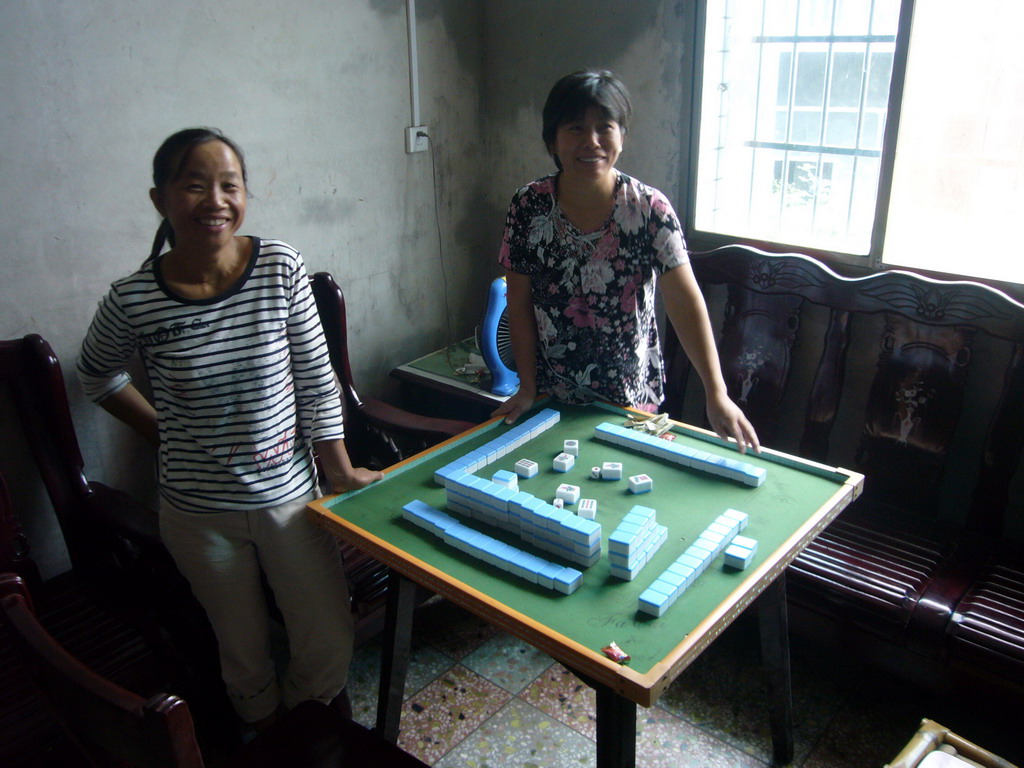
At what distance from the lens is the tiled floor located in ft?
7.16

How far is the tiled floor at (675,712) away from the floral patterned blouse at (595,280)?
86cm

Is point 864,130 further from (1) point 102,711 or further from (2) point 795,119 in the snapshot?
(1) point 102,711

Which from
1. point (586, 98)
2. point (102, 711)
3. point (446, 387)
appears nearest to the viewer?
point (102, 711)

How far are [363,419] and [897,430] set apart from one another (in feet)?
5.65

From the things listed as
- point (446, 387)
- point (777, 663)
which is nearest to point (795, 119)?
point (446, 387)

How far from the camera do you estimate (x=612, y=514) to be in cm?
174

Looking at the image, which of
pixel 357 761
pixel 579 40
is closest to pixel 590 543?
pixel 357 761

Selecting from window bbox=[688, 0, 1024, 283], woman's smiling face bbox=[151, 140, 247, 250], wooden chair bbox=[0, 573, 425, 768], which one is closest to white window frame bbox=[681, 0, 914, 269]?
window bbox=[688, 0, 1024, 283]

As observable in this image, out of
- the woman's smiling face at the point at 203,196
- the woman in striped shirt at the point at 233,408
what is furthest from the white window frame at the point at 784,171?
the woman's smiling face at the point at 203,196

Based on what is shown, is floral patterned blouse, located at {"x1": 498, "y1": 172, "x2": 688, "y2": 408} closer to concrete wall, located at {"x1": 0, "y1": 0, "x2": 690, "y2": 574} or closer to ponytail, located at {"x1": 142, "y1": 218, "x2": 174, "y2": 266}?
ponytail, located at {"x1": 142, "y1": 218, "x2": 174, "y2": 266}

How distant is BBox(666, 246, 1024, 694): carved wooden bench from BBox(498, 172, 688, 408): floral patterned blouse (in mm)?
691

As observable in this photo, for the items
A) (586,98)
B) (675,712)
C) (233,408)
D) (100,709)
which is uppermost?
(586,98)

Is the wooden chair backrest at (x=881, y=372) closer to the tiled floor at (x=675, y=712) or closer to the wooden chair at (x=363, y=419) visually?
the tiled floor at (x=675, y=712)

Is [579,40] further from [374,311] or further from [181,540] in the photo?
[181,540]
